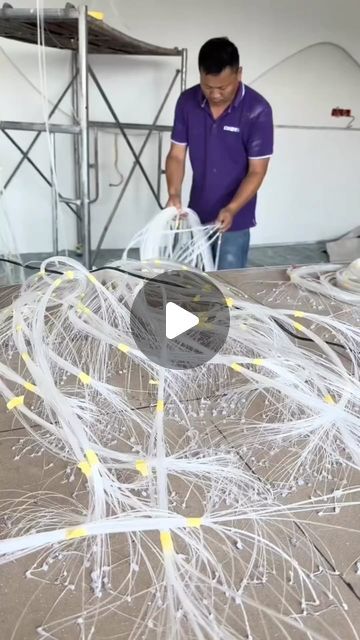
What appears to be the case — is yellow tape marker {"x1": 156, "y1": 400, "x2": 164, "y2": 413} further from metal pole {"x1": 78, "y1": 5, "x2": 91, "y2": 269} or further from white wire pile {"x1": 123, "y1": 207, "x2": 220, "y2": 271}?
metal pole {"x1": 78, "y1": 5, "x2": 91, "y2": 269}

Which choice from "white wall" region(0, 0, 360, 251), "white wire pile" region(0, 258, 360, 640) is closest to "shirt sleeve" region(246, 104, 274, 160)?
"white wire pile" region(0, 258, 360, 640)

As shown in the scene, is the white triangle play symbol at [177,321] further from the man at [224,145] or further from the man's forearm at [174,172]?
the man's forearm at [174,172]

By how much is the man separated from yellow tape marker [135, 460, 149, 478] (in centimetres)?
119

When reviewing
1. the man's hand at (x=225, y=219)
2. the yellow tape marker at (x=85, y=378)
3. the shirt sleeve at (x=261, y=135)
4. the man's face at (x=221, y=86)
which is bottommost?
the yellow tape marker at (x=85, y=378)

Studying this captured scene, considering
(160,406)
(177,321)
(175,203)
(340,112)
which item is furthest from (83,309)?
(340,112)

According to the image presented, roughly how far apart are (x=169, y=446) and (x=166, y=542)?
0.21 m

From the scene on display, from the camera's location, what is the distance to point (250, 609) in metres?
0.55

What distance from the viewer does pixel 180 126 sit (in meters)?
1.98

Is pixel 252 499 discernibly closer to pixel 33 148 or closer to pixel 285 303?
pixel 285 303

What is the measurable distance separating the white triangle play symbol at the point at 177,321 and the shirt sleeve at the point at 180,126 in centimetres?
103

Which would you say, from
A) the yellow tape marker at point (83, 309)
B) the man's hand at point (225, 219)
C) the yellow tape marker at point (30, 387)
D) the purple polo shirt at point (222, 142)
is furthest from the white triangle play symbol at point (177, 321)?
the purple polo shirt at point (222, 142)

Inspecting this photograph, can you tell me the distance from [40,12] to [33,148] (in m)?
1.47

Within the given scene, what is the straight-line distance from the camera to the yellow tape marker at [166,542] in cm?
60
